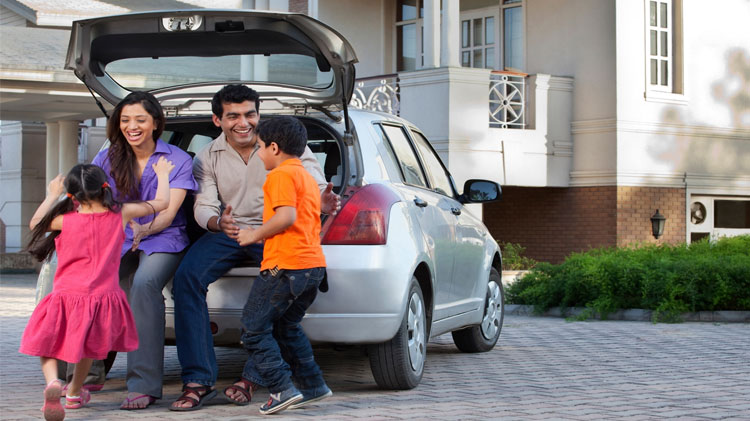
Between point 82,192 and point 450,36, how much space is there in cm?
1314

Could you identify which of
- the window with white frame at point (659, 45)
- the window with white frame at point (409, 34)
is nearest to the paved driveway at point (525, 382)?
the window with white frame at point (659, 45)

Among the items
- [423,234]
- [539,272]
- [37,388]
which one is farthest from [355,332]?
[539,272]

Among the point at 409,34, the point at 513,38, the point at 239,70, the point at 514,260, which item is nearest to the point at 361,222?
the point at 514,260

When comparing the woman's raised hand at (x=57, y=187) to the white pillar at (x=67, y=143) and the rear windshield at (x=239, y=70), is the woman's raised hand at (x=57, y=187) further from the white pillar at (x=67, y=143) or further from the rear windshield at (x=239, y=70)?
the white pillar at (x=67, y=143)

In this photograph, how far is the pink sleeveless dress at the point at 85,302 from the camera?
5590mm

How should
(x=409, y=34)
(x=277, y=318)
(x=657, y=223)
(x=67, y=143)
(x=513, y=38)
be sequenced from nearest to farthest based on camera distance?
(x=277, y=318) → (x=657, y=223) → (x=513, y=38) → (x=409, y=34) → (x=67, y=143)

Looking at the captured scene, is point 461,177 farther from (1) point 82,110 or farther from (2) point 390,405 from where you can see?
(2) point 390,405

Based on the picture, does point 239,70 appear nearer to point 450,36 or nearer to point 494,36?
point 494,36

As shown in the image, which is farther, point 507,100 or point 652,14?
point 652,14

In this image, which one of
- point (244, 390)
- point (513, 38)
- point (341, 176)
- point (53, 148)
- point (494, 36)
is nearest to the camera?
point (244, 390)

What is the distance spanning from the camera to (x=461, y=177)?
18047mm

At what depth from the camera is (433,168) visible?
8375 millimetres

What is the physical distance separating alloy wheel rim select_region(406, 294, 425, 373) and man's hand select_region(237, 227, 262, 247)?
1188 mm

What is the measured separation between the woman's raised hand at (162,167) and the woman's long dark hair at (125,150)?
0.17 m
